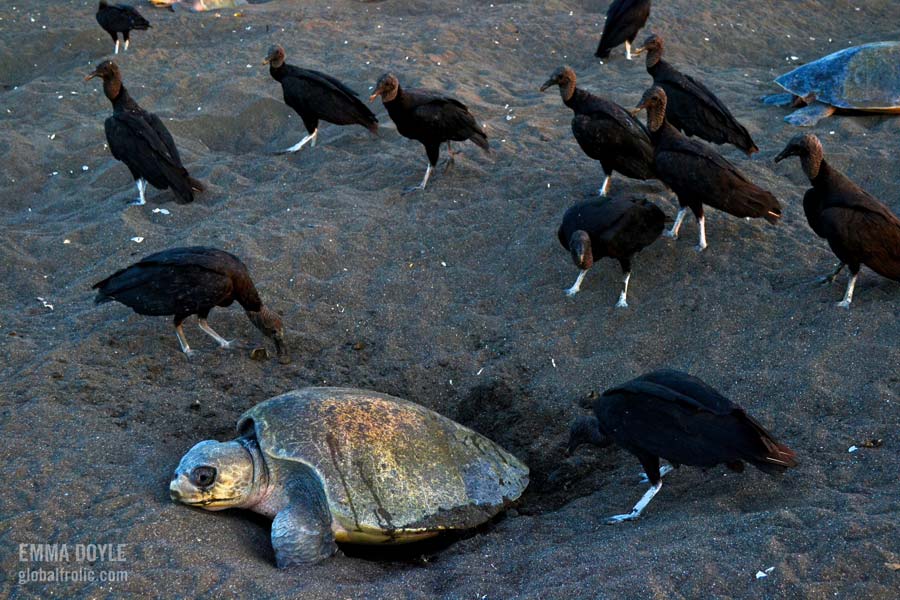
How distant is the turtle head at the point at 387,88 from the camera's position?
786 centimetres

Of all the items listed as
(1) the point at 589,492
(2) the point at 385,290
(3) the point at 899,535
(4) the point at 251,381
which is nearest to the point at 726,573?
(3) the point at 899,535

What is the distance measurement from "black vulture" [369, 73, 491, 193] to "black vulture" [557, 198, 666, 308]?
6.24 feet

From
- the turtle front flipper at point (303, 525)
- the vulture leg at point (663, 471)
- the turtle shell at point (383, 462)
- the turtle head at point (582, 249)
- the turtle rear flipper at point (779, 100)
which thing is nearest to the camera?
the turtle front flipper at point (303, 525)

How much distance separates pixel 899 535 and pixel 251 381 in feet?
12.4

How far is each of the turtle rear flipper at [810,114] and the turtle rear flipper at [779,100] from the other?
36 centimetres

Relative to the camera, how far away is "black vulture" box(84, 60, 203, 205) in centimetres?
768

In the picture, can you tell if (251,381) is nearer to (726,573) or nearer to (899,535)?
(726,573)

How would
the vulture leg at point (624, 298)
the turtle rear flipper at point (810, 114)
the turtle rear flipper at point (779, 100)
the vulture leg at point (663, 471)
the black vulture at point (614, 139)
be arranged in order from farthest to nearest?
the turtle rear flipper at point (779, 100), the turtle rear flipper at point (810, 114), the black vulture at point (614, 139), the vulture leg at point (624, 298), the vulture leg at point (663, 471)

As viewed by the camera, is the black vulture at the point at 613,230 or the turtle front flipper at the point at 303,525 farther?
the black vulture at the point at 613,230

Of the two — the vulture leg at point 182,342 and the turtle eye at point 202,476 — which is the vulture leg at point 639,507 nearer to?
the turtle eye at point 202,476

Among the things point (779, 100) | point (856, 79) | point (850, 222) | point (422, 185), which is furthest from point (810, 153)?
point (779, 100)

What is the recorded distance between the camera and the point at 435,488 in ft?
15.3

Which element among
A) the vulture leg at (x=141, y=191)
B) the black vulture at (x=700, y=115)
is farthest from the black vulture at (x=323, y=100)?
the black vulture at (x=700, y=115)

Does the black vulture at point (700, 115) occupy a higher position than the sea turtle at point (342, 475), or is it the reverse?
the black vulture at point (700, 115)
